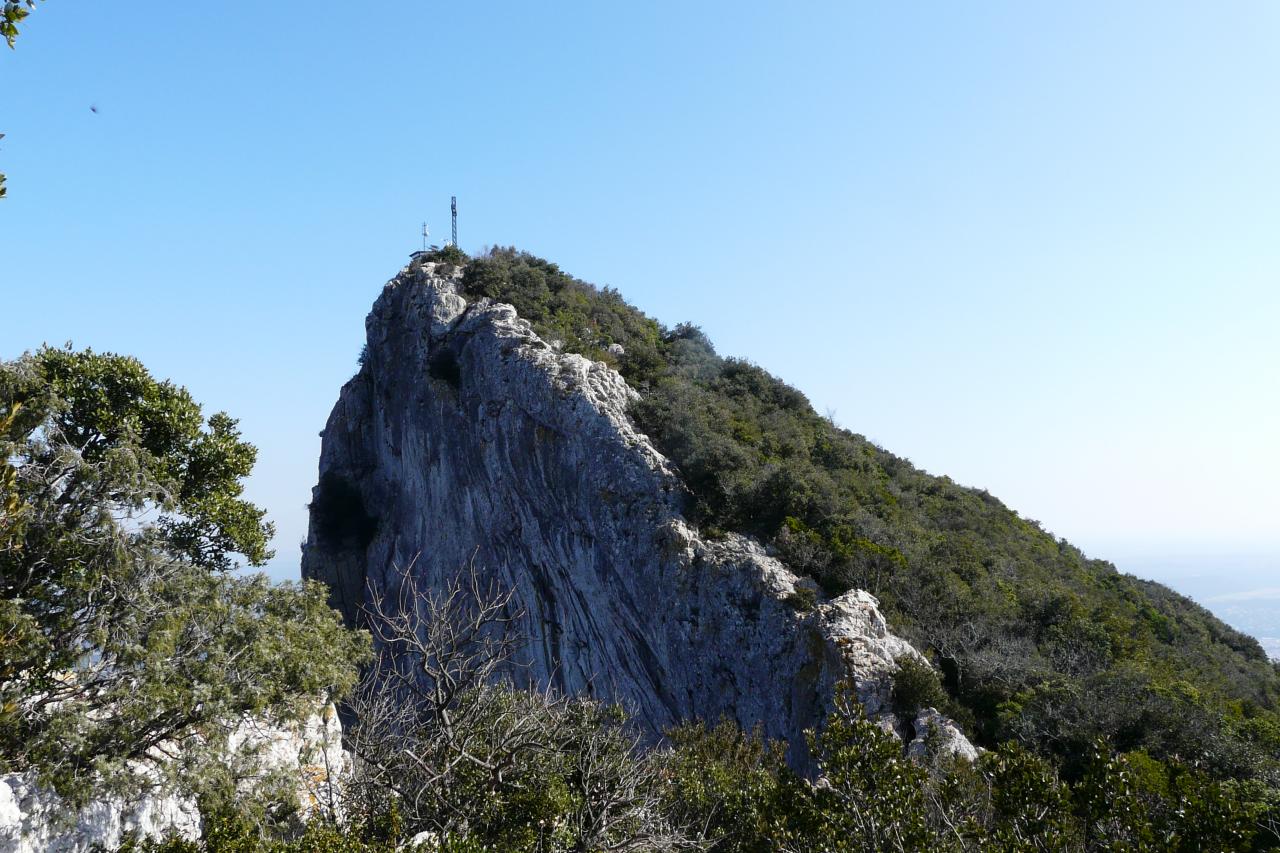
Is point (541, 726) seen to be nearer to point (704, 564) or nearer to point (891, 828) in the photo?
point (891, 828)

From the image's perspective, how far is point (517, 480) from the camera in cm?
2694

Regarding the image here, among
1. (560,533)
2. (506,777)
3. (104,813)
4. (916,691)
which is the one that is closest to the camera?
(104,813)

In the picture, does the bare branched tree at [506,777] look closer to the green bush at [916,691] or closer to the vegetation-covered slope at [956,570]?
the green bush at [916,691]

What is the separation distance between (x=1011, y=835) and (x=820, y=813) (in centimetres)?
203

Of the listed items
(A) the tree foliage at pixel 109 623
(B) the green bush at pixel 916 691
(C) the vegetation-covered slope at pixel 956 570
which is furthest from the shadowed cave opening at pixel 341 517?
(B) the green bush at pixel 916 691

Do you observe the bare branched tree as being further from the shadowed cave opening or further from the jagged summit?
the shadowed cave opening

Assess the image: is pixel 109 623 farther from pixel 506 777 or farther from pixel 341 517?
pixel 341 517

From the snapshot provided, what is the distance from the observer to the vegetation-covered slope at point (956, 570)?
14.8 meters

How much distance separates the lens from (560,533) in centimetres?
2530

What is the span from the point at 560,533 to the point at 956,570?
12469 mm

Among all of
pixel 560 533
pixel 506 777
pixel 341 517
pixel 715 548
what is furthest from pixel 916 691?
pixel 341 517

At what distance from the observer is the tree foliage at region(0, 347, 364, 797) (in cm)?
845

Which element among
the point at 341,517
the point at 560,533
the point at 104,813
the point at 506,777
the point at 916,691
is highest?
the point at 341,517

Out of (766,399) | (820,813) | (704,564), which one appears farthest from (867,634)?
(766,399)
